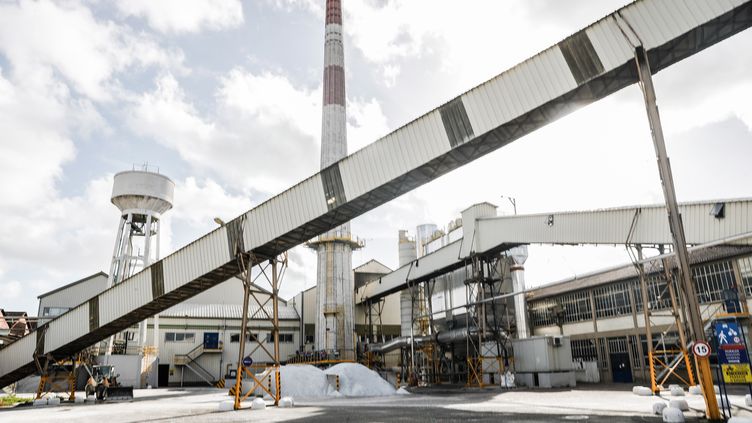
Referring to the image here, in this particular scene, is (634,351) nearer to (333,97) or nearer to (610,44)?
(610,44)

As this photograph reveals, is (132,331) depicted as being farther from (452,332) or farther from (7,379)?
(452,332)

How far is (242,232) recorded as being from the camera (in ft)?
60.2

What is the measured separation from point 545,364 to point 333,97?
24.2 m

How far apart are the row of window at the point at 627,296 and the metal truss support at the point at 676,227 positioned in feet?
30.3

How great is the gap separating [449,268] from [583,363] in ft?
34.4

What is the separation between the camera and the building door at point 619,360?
2921cm

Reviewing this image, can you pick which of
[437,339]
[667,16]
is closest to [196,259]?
[667,16]

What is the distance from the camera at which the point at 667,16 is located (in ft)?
39.4

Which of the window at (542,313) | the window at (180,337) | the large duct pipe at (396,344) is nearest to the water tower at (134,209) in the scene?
the window at (180,337)

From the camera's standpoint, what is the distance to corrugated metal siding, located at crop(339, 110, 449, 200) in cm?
1489

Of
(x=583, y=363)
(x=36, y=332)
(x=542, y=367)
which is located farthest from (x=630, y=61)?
(x=36, y=332)

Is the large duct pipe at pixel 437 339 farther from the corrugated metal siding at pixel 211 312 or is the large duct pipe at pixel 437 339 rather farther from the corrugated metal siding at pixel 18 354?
the corrugated metal siding at pixel 18 354

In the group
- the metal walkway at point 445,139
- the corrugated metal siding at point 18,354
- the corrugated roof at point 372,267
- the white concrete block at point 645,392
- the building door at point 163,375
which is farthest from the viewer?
the corrugated roof at point 372,267

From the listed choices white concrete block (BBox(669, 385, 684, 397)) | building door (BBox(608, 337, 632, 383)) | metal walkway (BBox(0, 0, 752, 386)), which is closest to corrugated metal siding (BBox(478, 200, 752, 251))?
white concrete block (BBox(669, 385, 684, 397))
